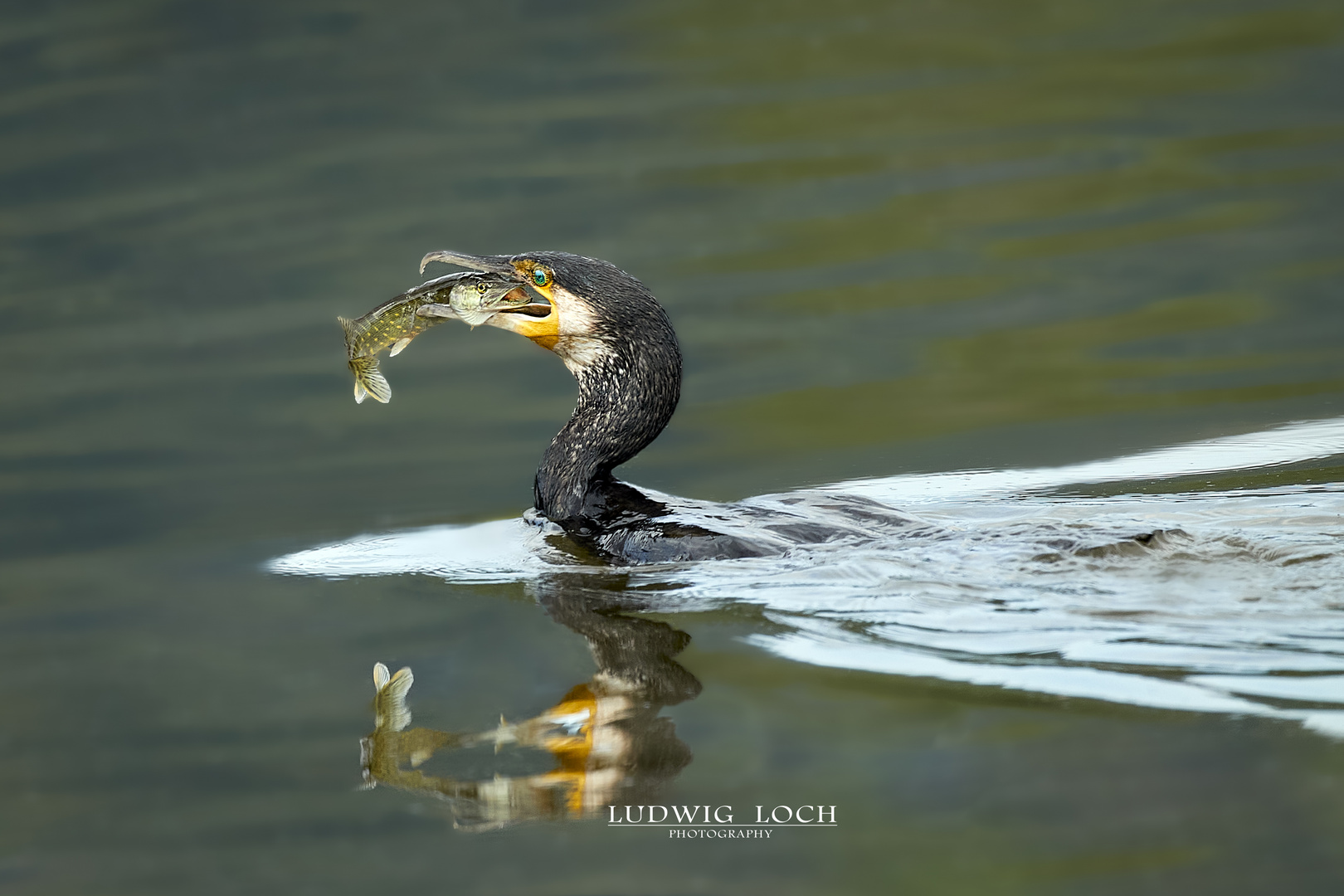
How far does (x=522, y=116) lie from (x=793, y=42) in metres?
2.11

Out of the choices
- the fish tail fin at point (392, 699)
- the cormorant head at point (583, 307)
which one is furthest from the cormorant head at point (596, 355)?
the fish tail fin at point (392, 699)

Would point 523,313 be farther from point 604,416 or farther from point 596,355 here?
point 604,416

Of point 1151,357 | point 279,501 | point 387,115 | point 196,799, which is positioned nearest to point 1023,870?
point 196,799

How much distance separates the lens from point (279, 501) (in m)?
5.68

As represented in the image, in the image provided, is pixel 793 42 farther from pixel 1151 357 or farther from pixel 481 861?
pixel 481 861

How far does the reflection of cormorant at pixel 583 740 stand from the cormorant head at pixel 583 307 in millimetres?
1205

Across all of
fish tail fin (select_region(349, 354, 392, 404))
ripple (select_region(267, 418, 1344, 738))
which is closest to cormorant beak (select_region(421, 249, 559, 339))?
fish tail fin (select_region(349, 354, 392, 404))

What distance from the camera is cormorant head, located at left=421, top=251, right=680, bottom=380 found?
15.7ft

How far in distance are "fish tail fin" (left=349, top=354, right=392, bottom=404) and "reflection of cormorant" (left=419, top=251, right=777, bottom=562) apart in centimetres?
28

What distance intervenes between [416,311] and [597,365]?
2.12ft

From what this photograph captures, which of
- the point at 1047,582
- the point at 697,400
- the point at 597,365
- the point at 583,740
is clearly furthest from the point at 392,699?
the point at 697,400

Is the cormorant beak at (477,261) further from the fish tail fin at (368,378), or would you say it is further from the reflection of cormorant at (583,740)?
the reflection of cormorant at (583,740)

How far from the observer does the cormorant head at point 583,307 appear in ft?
15.7

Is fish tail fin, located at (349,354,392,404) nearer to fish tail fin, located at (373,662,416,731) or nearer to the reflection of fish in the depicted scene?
the reflection of fish
